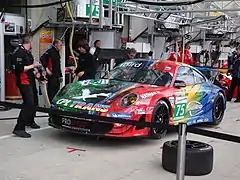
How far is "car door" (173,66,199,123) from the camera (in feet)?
25.0

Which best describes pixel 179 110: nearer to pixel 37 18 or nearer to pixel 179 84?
pixel 179 84

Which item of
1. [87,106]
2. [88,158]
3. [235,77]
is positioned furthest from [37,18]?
[88,158]

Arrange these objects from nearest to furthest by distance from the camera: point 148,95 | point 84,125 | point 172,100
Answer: point 84,125
point 148,95
point 172,100

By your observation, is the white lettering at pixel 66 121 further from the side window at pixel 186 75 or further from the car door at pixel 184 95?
the side window at pixel 186 75

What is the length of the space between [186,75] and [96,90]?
2.03m

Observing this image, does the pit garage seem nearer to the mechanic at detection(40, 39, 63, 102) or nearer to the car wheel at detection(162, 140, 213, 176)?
the car wheel at detection(162, 140, 213, 176)

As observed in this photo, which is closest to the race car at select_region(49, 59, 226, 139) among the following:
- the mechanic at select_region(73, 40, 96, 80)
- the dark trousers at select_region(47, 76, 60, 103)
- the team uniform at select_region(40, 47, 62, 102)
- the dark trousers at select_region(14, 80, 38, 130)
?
the dark trousers at select_region(14, 80, 38, 130)

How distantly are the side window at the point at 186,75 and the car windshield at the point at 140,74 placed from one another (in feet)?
0.98

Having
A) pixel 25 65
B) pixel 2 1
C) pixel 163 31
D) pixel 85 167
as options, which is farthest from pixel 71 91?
pixel 163 31

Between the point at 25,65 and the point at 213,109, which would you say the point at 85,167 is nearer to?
the point at 25,65

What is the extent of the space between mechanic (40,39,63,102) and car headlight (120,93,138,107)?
91.9 inches

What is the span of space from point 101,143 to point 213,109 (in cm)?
273

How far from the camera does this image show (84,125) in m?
6.68

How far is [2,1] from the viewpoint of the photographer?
31.9ft
